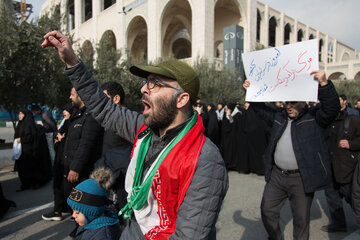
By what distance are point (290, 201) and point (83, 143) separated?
2.64m

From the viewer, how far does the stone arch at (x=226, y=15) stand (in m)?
25.7

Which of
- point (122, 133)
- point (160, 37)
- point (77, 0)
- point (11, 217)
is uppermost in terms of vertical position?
point (77, 0)

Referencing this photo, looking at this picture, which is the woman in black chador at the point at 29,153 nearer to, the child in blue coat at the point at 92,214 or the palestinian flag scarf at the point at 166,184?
the child in blue coat at the point at 92,214

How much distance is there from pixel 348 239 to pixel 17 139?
21.3 ft

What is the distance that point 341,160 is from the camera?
11.7ft

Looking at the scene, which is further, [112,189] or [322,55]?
[322,55]

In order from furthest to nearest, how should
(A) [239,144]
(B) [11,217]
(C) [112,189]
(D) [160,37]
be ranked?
(D) [160,37], (A) [239,144], (B) [11,217], (C) [112,189]

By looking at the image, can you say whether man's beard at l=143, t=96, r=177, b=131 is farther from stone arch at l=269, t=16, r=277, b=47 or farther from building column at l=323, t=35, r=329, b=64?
building column at l=323, t=35, r=329, b=64

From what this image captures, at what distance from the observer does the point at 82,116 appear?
342cm

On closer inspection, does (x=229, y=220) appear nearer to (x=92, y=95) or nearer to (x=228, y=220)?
(x=228, y=220)

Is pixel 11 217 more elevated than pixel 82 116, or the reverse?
pixel 82 116

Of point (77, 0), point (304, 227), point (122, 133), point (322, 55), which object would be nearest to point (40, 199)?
point (122, 133)

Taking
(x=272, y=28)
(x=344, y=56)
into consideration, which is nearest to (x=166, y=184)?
(x=272, y=28)

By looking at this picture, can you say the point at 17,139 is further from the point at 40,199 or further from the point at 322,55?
the point at 322,55
